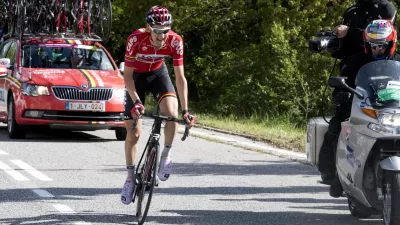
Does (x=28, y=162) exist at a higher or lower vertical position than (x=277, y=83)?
higher

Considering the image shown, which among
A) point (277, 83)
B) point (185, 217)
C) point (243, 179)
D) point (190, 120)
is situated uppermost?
point (190, 120)

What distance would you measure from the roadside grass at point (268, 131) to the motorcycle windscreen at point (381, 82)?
7.17m

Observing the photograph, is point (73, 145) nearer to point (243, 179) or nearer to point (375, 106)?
point (243, 179)

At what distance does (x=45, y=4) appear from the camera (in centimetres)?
2019

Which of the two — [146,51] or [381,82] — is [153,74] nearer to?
[146,51]

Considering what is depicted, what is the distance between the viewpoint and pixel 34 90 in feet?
54.2

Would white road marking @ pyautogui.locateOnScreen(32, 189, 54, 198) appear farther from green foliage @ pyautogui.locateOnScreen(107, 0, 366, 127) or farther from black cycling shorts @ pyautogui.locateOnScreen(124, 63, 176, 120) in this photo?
green foliage @ pyautogui.locateOnScreen(107, 0, 366, 127)

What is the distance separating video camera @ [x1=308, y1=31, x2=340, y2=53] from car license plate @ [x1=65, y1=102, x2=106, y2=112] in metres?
→ 7.75

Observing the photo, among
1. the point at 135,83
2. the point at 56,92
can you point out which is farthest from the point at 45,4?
the point at 135,83

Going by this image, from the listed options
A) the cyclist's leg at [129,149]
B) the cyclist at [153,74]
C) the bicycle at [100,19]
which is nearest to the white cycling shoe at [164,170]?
the cyclist at [153,74]

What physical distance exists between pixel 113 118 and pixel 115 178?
16.0 feet

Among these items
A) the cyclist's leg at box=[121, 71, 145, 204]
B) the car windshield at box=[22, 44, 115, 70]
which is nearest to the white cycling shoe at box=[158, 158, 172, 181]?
the cyclist's leg at box=[121, 71, 145, 204]

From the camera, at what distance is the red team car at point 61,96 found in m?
16.4

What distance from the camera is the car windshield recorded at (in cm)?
1747
